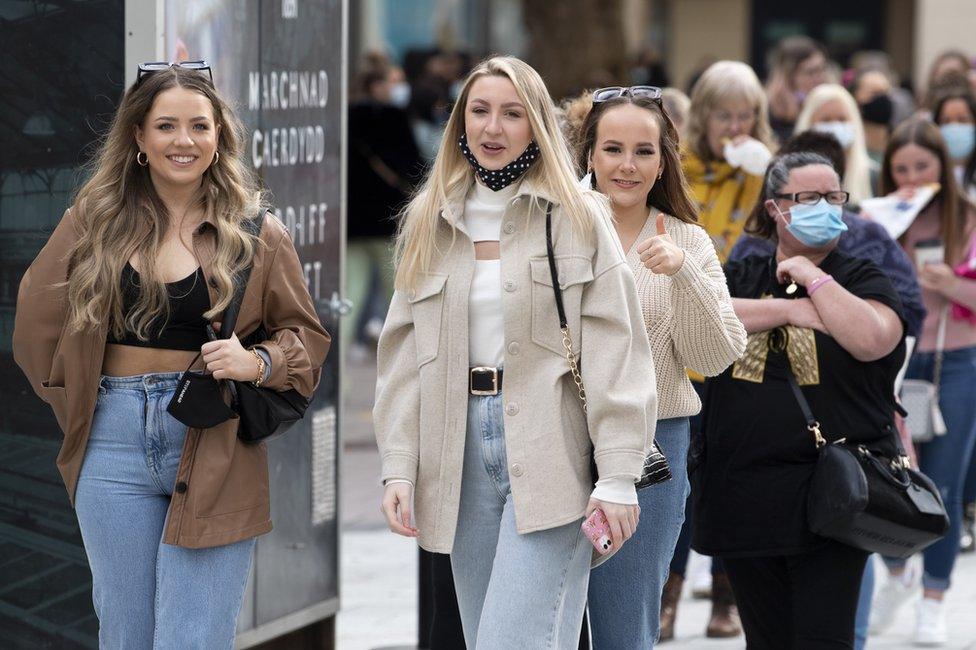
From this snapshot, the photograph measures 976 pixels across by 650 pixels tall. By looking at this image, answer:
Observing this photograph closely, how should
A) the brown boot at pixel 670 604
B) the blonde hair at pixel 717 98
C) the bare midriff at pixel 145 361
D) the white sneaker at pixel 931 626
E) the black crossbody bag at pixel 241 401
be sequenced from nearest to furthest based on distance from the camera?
the black crossbody bag at pixel 241 401, the bare midriff at pixel 145 361, the brown boot at pixel 670 604, the white sneaker at pixel 931 626, the blonde hair at pixel 717 98

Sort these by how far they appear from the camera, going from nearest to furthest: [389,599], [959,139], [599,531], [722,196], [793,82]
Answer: [599,531]
[722,196]
[389,599]
[959,139]
[793,82]

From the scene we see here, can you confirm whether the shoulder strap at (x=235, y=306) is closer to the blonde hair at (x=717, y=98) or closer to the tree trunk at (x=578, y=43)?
the blonde hair at (x=717, y=98)

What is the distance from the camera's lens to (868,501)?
450 cm

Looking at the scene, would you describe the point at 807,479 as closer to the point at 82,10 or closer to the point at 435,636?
the point at 435,636

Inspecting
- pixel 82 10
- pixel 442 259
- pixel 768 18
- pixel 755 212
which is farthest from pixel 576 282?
pixel 768 18

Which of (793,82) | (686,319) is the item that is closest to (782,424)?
(686,319)

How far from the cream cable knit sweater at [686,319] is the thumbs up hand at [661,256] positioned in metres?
0.06

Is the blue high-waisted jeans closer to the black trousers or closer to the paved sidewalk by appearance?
the paved sidewalk

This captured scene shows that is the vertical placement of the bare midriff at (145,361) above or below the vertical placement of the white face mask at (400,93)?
below

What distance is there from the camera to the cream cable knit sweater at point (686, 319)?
414cm

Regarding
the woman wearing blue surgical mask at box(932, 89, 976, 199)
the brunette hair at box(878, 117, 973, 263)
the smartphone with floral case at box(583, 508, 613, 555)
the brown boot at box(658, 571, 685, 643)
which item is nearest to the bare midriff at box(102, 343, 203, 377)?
the smartphone with floral case at box(583, 508, 613, 555)

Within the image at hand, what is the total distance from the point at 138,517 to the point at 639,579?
4.06 feet

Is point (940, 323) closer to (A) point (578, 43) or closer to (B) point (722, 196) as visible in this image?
(B) point (722, 196)

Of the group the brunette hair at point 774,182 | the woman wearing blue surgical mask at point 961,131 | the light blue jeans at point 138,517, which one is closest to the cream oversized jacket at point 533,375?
the light blue jeans at point 138,517
